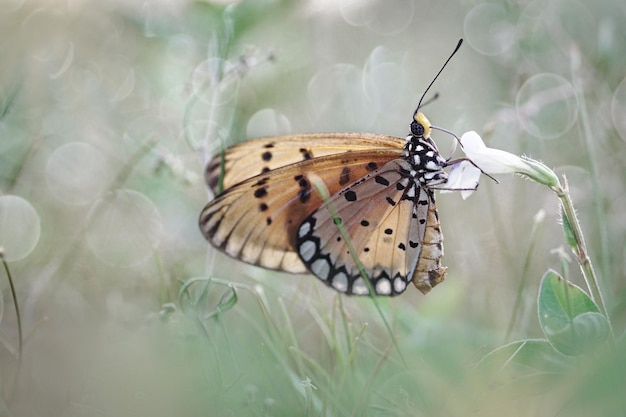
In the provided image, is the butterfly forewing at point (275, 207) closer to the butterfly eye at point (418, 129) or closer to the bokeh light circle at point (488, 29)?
the butterfly eye at point (418, 129)

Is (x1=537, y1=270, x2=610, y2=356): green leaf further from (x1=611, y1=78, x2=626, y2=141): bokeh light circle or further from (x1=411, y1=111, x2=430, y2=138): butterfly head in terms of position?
(x1=611, y1=78, x2=626, y2=141): bokeh light circle

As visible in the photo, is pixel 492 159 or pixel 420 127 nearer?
pixel 492 159

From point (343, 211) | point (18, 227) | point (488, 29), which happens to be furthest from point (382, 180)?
point (488, 29)

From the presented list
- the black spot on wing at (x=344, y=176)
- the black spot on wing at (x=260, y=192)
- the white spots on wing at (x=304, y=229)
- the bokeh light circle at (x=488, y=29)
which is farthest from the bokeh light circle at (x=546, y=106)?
the black spot on wing at (x=260, y=192)

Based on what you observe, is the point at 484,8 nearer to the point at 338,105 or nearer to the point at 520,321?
the point at 338,105

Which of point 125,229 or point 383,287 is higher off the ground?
point 125,229

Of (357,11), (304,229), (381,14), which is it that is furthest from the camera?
(381,14)

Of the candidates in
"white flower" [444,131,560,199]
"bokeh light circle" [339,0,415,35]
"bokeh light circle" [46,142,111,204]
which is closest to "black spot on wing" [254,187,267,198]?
"white flower" [444,131,560,199]

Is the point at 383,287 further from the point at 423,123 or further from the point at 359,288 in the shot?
the point at 423,123
